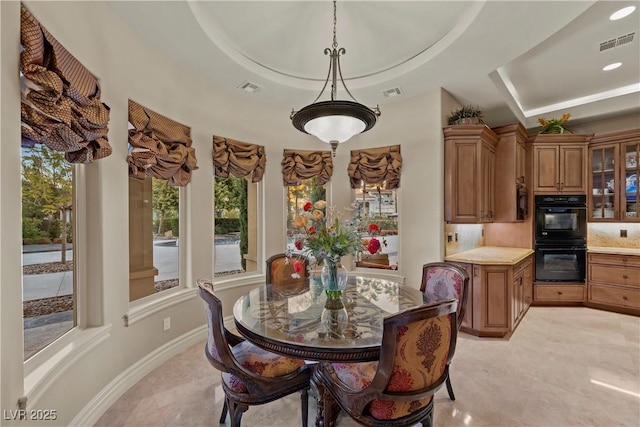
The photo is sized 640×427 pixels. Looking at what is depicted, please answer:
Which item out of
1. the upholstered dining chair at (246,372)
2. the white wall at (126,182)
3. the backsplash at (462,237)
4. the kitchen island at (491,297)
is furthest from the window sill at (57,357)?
the backsplash at (462,237)

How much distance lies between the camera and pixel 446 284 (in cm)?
245

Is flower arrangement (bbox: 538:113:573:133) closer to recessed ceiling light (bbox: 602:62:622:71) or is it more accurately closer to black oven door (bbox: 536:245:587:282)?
recessed ceiling light (bbox: 602:62:622:71)

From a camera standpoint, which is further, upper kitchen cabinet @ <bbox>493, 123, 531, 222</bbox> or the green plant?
upper kitchen cabinet @ <bbox>493, 123, 531, 222</bbox>

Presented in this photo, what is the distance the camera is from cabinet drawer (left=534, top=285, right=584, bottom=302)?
4.32 m

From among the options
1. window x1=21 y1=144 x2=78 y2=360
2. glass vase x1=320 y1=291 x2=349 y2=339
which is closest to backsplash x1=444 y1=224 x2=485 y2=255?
glass vase x1=320 y1=291 x2=349 y2=339

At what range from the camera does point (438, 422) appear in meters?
1.96

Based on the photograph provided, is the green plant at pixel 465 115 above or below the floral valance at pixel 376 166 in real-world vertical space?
above

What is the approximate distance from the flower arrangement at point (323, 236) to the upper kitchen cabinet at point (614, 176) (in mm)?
4539

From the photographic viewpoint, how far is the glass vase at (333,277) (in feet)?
6.82

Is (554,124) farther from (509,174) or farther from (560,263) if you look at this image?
(560,263)

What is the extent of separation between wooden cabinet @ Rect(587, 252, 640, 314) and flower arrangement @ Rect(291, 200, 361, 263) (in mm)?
4366

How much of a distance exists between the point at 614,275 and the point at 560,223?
95 cm

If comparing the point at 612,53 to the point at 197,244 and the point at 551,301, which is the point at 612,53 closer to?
the point at 551,301

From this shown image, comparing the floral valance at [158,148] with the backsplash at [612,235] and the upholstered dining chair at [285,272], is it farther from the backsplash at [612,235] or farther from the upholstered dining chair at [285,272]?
the backsplash at [612,235]
